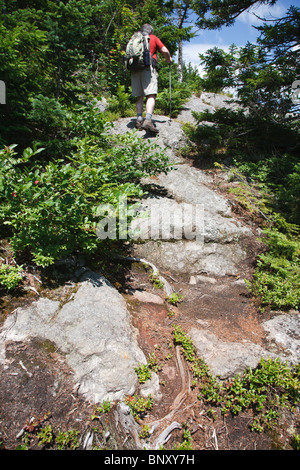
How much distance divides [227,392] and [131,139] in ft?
15.2

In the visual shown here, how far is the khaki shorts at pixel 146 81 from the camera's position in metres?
6.80

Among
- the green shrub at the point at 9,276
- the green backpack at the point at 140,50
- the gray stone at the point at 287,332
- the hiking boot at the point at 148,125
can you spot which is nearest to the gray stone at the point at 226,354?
the gray stone at the point at 287,332

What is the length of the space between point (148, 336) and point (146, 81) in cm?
665

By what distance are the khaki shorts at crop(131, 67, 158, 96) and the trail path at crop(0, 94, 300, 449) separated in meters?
3.84

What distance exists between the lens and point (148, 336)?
3.21m

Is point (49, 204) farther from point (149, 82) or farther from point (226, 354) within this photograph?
point (149, 82)

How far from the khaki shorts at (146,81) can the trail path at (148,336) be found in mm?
3839

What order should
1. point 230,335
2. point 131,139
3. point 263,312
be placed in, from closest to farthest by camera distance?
point 230,335
point 263,312
point 131,139

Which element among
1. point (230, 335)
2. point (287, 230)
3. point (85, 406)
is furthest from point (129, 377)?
point (287, 230)

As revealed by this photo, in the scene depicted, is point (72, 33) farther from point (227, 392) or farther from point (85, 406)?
point (227, 392)

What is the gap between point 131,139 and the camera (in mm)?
5188

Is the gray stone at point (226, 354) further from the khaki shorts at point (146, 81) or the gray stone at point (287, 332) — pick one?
the khaki shorts at point (146, 81)

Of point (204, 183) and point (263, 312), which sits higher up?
point (204, 183)

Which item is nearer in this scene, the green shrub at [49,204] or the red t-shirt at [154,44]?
the green shrub at [49,204]
